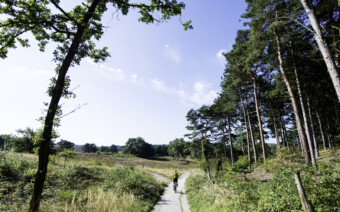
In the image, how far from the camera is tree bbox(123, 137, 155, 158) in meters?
81.4

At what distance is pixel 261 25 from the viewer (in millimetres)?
9695

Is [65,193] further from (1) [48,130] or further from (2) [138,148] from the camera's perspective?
(2) [138,148]

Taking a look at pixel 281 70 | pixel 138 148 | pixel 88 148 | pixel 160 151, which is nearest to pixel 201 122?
pixel 281 70

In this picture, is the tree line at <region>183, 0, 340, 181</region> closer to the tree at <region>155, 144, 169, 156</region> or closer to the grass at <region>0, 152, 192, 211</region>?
the grass at <region>0, 152, 192, 211</region>

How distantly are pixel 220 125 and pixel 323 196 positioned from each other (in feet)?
86.2

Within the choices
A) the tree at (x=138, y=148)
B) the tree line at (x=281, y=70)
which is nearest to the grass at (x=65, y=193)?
the tree line at (x=281, y=70)

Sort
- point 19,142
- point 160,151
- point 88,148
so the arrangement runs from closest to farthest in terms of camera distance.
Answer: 1. point 19,142
2. point 88,148
3. point 160,151

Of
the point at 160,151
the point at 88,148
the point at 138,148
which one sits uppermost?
the point at 138,148

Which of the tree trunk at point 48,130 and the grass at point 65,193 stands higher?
the tree trunk at point 48,130

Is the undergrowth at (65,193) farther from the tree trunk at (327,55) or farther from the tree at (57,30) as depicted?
the tree trunk at (327,55)

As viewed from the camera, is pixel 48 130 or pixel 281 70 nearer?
pixel 48 130

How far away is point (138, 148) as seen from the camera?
266 ft

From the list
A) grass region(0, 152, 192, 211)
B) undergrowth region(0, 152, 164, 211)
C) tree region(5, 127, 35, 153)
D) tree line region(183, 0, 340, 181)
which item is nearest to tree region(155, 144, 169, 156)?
tree line region(183, 0, 340, 181)

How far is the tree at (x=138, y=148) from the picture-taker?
8138 cm
